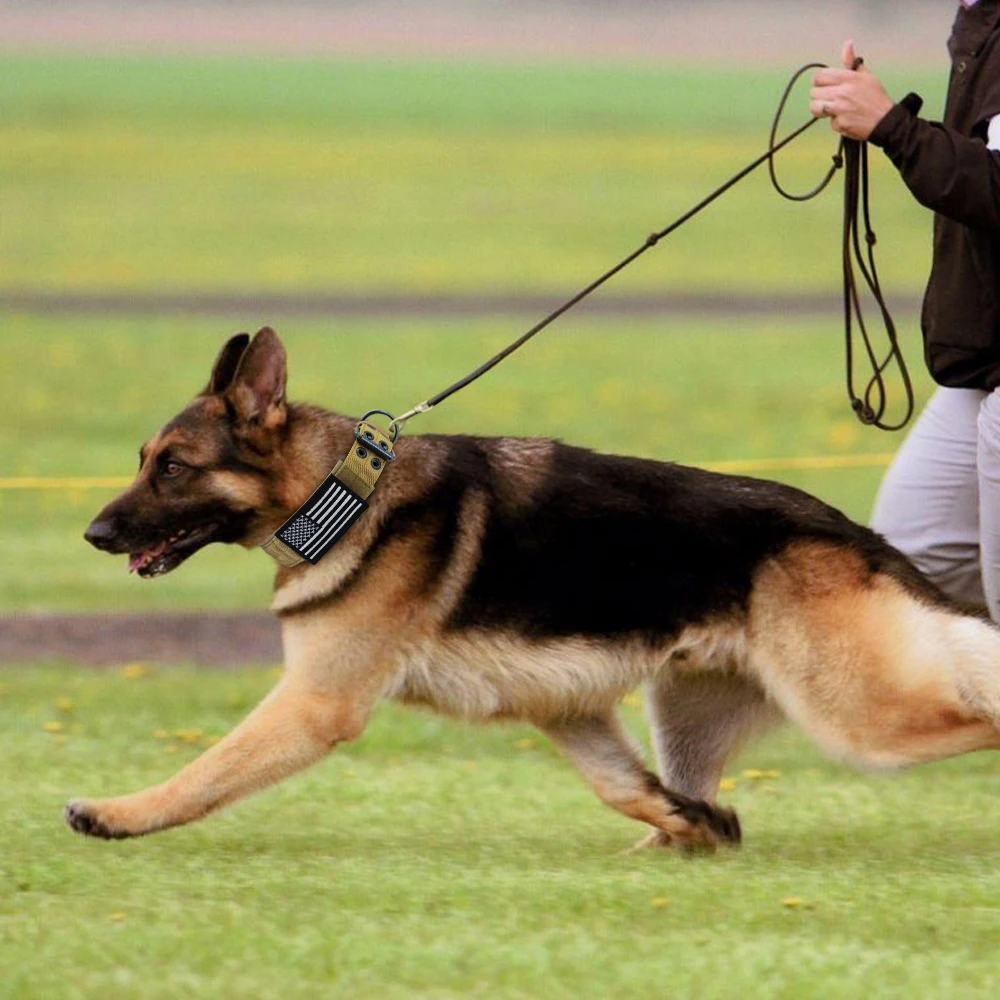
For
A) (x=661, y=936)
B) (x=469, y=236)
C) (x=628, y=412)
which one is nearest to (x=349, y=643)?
(x=661, y=936)

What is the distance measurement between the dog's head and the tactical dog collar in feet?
0.39

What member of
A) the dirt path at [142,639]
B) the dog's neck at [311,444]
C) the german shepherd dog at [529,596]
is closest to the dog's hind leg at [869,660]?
the german shepherd dog at [529,596]

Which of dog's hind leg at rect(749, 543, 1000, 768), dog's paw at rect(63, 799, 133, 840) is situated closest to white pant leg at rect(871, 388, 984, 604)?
dog's hind leg at rect(749, 543, 1000, 768)

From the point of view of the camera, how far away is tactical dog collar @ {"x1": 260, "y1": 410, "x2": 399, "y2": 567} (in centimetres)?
622

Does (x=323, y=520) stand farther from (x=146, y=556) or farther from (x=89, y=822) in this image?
(x=89, y=822)

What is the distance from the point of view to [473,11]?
108m

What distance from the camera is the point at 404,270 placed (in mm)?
28297

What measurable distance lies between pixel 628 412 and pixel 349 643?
11383 mm

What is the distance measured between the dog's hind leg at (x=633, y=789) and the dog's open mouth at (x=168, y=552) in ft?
3.99

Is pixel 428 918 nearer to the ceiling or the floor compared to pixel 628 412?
nearer to the ceiling

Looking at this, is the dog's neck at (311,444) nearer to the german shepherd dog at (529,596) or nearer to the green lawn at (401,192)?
the german shepherd dog at (529,596)

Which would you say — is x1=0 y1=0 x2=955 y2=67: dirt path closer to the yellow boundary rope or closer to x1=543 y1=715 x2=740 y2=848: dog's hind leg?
the yellow boundary rope

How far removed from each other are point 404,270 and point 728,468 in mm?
14860

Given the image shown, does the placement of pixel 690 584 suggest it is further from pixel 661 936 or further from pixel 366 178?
pixel 366 178
